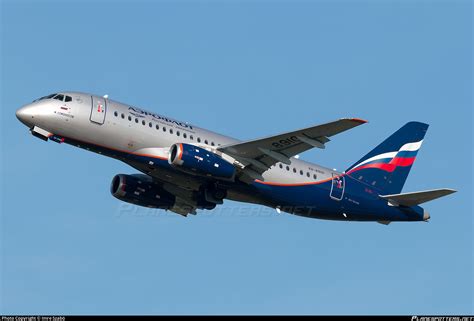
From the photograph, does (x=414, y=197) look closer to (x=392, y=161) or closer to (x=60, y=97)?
(x=392, y=161)

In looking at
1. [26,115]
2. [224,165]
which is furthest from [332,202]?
[26,115]

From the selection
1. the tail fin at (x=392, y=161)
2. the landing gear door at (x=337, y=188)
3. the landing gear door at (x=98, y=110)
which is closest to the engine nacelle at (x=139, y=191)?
the landing gear door at (x=98, y=110)

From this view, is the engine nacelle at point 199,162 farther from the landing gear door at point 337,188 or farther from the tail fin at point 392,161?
the tail fin at point 392,161

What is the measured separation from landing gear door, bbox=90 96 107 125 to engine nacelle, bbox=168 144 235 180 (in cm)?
459

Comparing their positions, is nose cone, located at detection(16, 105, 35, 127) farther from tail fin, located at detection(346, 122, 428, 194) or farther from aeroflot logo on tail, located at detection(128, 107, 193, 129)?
tail fin, located at detection(346, 122, 428, 194)

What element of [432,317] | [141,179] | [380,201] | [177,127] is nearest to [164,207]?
[141,179]

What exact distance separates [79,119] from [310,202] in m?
16.1

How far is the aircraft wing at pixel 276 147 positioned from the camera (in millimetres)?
52750

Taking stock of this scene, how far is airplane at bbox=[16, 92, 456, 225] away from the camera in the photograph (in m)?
54.5

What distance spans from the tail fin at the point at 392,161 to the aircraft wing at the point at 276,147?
9176 millimetres

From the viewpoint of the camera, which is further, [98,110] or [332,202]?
[332,202]

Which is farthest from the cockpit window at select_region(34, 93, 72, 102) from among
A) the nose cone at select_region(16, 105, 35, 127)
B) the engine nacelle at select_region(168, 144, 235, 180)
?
the engine nacelle at select_region(168, 144, 235, 180)

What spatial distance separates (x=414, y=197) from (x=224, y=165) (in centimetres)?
1373

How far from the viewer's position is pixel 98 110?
2160 inches
